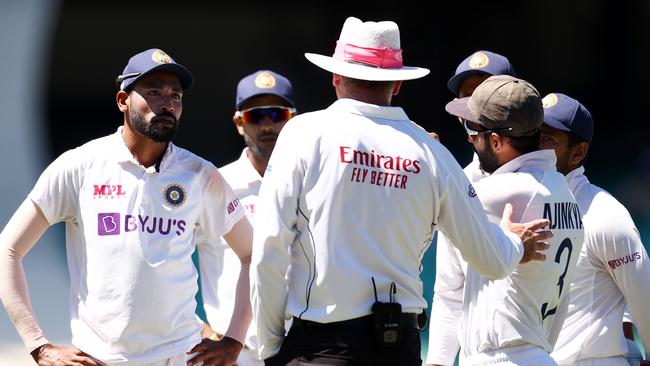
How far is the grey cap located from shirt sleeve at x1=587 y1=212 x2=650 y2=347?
61 centimetres

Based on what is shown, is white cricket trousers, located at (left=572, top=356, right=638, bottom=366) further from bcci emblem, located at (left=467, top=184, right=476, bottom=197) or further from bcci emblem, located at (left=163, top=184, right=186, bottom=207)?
bcci emblem, located at (left=163, top=184, right=186, bottom=207)

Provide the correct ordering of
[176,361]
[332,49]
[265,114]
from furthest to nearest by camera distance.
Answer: [332,49]
[265,114]
[176,361]

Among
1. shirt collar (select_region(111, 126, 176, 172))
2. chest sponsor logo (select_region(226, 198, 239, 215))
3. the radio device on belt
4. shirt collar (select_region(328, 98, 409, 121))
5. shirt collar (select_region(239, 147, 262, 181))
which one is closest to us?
the radio device on belt

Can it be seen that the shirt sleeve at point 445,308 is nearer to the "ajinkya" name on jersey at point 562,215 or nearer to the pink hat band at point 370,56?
the "ajinkya" name on jersey at point 562,215

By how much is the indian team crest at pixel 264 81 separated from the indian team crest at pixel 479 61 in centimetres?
98

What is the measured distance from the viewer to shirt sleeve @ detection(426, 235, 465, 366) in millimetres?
4004

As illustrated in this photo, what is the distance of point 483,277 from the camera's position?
3.55 meters

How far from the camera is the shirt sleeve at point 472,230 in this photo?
3.29 metres

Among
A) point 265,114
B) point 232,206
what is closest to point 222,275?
point 265,114

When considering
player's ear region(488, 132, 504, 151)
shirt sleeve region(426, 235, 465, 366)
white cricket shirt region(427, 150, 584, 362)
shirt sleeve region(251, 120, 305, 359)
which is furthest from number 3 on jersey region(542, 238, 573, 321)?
shirt sleeve region(251, 120, 305, 359)

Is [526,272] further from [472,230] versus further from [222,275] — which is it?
[222,275]

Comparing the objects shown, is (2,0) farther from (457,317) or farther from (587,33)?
(587,33)

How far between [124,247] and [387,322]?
936 millimetres

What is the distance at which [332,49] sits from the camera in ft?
33.2
